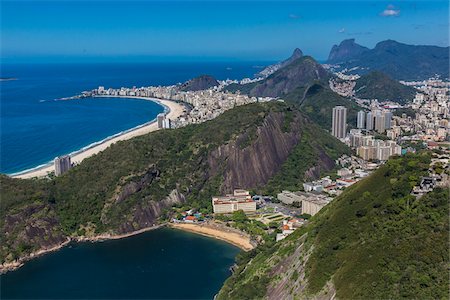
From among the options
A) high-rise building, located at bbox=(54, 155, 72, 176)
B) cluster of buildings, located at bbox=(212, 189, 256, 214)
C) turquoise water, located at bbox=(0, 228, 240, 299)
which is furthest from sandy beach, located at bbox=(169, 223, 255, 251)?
high-rise building, located at bbox=(54, 155, 72, 176)

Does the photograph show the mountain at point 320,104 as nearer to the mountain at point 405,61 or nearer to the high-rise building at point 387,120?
the high-rise building at point 387,120

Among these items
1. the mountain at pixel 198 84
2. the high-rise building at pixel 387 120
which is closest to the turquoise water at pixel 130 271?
the high-rise building at pixel 387 120

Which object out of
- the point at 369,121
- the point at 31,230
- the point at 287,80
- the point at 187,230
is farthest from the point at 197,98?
the point at 31,230

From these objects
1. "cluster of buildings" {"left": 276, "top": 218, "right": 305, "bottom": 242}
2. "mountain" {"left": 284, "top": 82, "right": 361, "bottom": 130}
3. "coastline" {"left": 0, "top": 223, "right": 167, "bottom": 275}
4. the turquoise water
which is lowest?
the turquoise water

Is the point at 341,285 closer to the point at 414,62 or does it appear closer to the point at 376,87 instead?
the point at 376,87

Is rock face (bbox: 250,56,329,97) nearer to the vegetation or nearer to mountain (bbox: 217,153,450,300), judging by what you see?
the vegetation
